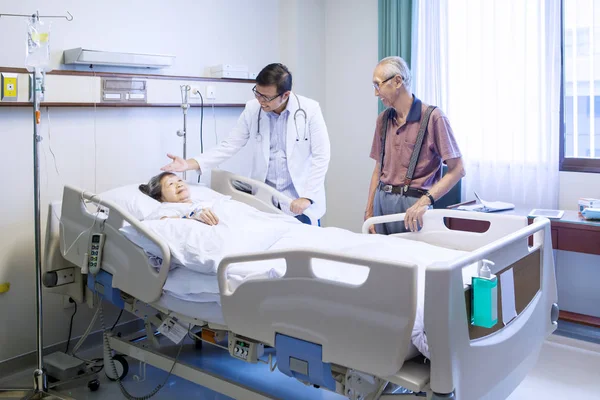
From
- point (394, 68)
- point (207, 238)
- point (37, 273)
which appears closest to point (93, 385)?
point (37, 273)

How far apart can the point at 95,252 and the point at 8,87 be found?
0.92 m

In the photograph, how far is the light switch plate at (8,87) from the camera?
2.87 metres

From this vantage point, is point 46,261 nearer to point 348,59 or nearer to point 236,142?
point 236,142

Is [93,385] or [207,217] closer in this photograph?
[207,217]

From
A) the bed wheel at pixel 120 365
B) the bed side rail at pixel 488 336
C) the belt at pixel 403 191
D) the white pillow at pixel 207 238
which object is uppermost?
the belt at pixel 403 191

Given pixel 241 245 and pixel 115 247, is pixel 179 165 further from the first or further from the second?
pixel 241 245

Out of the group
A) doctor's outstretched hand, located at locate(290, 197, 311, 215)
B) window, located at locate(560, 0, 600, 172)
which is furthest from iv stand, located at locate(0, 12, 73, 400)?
window, located at locate(560, 0, 600, 172)

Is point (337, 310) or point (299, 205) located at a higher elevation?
point (299, 205)

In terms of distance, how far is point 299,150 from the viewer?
130 inches

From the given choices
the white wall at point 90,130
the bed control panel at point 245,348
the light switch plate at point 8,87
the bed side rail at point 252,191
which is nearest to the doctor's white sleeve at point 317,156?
the bed side rail at point 252,191

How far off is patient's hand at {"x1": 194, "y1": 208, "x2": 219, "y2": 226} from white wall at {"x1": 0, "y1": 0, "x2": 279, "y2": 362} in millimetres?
960

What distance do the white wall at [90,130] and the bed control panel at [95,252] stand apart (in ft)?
2.12

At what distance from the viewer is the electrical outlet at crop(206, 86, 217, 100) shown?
382cm

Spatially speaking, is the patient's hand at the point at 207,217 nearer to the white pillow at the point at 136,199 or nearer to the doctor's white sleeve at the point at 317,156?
the white pillow at the point at 136,199
